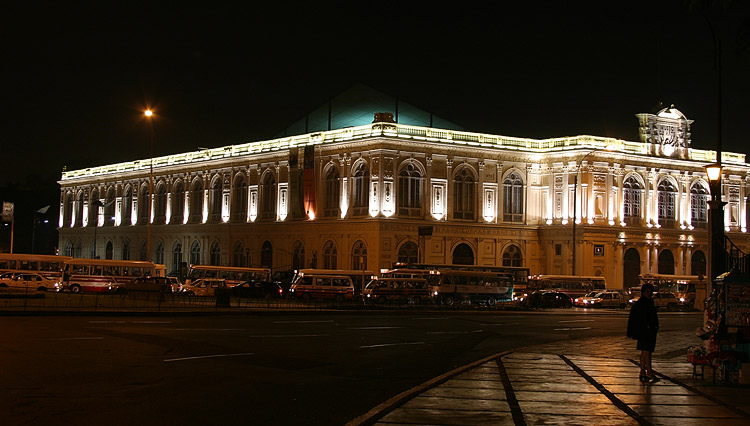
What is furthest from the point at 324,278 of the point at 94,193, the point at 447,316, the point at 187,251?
the point at 94,193

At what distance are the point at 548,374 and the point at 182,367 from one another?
7497mm

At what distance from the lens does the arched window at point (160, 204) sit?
96.2 meters

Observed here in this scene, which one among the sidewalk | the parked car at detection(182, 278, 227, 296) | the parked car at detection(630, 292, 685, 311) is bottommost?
the sidewalk

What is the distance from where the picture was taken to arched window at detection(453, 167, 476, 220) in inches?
2960

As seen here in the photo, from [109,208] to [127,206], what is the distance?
390 cm

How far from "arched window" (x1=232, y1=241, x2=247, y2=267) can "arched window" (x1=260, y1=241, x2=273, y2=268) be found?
8.69 ft

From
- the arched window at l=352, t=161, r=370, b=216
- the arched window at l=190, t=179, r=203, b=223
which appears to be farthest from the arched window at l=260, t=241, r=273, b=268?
the arched window at l=190, t=179, r=203, b=223

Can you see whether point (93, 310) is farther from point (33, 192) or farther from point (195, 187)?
point (33, 192)

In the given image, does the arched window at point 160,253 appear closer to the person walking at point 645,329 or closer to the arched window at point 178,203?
the arched window at point 178,203

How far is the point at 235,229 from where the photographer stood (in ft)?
279

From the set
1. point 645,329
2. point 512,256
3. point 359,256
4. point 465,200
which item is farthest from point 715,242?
point 512,256

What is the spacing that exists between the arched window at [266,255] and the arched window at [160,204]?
62.9 ft

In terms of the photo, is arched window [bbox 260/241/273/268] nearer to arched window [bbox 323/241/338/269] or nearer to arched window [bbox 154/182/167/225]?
arched window [bbox 323/241/338/269]

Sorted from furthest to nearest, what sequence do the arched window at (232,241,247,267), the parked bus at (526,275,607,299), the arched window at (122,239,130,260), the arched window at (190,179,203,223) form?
the arched window at (122,239,130,260) → the arched window at (190,179,203,223) → the arched window at (232,241,247,267) → the parked bus at (526,275,607,299)
